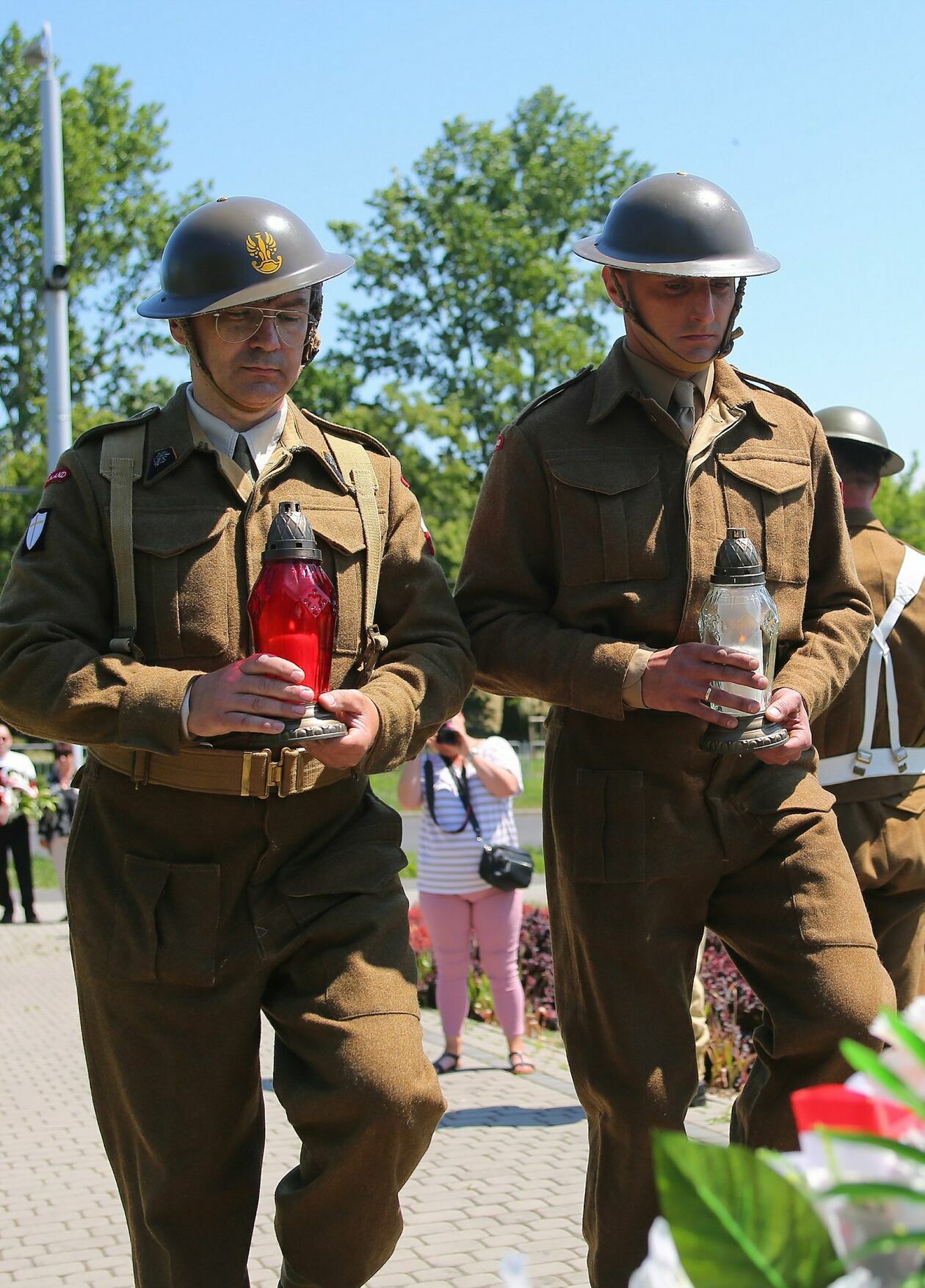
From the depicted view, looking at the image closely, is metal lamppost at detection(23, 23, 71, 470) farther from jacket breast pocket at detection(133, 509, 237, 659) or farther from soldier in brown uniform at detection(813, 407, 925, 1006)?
jacket breast pocket at detection(133, 509, 237, 659)

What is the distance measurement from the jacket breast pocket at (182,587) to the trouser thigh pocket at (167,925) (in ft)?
1.59

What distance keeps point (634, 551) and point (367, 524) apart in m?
0.64

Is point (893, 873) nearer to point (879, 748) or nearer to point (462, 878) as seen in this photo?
Answer: point (879, 748)

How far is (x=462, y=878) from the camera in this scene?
29.3 feet

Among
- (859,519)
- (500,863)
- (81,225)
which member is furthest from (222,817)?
(81,225)

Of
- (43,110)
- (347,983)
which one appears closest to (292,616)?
(347,983)

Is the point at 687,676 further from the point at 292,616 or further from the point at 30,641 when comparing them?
the point at 30,641

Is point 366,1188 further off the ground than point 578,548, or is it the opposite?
point 578,548

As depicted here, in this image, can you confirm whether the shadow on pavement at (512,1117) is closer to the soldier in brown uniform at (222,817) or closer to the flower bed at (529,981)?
the flower bed at (529,981)

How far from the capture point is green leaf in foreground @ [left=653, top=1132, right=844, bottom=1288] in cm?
119

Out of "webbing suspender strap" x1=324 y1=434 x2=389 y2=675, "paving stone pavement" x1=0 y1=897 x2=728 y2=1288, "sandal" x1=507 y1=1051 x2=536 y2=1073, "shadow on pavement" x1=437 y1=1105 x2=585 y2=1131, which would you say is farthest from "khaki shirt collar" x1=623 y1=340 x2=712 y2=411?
"sandal" x1=507 y1=1051 x2=536 y2=1073

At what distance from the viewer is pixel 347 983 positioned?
11.7 ft

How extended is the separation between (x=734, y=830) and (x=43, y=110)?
13811 mm

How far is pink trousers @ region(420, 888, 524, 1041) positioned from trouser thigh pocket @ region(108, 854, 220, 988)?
5338 mm
